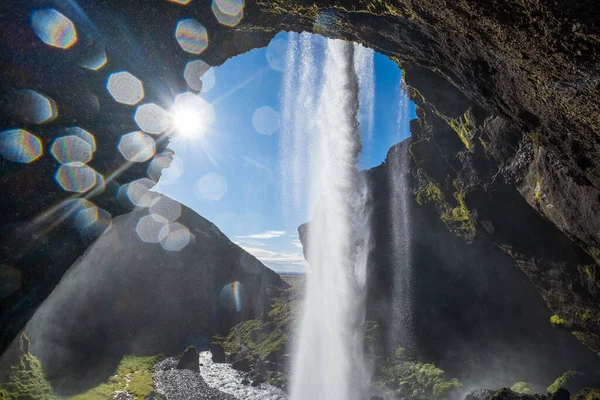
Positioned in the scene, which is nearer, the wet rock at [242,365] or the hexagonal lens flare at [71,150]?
the hexagonal lens flare at [71,150]

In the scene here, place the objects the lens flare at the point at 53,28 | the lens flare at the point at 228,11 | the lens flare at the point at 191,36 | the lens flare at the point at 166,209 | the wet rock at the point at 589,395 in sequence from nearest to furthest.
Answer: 1. the lens flare at the point at 53,28
2. the lens flare at the point at 191,36
3. the lens flare at the point at 228,11
4. the wet rock at the point at 589,395
5. the lens flare at the point at 166,209

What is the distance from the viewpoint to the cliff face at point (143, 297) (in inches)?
1210

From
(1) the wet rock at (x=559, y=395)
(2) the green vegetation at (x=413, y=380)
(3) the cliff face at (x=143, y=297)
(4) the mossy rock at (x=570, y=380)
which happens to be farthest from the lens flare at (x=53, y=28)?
(3) the cliff face at (x=143, y=297)

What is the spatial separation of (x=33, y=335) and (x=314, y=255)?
2979cm

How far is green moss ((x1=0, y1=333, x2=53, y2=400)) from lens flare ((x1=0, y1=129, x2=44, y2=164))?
43.1 feet

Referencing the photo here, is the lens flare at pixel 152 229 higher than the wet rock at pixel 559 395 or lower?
higher

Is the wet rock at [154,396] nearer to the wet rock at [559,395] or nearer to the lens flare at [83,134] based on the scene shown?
the lens flare at [83,134]

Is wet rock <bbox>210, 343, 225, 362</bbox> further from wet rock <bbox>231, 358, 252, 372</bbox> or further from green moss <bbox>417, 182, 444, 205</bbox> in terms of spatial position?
green moss <bbox>417, 182, 444, 205</bbox>

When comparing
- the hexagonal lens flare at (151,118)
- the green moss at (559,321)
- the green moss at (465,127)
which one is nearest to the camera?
the hexagonal lens flare at (151,118)

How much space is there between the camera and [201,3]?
845cm

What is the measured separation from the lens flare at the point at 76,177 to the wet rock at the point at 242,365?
84.6 ft

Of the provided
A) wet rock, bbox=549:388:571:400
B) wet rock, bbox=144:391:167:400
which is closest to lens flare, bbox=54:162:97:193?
wet rock, bbox=144:391:167:400

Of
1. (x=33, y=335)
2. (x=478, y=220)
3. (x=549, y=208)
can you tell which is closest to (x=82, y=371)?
(x=33, y=335)

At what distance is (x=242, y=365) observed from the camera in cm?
2822
